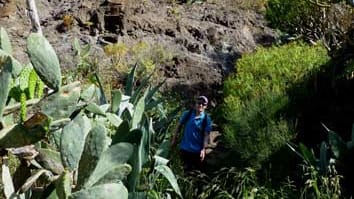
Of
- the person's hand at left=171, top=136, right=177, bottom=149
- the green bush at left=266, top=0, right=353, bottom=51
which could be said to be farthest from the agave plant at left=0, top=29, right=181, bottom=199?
the green bush at left=266, top=0, right=353, bottom=51

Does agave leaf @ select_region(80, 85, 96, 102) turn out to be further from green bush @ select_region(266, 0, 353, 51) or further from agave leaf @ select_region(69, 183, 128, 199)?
green bush @ select_region(266, 0, 353, 51)

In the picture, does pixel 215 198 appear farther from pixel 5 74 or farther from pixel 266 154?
pixel 5 74

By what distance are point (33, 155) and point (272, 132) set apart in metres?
6.84

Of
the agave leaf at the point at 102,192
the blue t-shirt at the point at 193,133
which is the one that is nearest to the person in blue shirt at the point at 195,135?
the blue t-shirt at the point at 193,133

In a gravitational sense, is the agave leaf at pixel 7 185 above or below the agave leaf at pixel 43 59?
below

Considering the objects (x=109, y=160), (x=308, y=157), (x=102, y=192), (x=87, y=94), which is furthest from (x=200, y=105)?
(x=102, y=192)

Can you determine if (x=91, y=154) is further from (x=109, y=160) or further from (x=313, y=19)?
(x=313, y=19)

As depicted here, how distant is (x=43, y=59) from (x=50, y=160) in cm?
45

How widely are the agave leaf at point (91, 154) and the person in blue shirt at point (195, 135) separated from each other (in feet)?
19.1

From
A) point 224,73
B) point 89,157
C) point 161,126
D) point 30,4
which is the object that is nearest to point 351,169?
point 161,126

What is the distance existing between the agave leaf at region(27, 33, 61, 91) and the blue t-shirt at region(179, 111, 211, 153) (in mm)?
6101

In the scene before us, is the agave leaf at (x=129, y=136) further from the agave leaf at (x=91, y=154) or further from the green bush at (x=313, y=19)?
the green bush at (x=313, y=19)

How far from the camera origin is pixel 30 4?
1018 centimetres

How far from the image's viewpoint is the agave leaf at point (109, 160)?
3.02 meters
